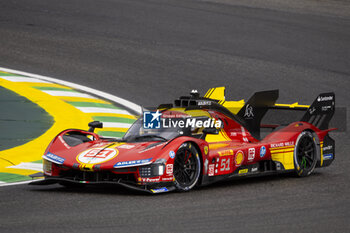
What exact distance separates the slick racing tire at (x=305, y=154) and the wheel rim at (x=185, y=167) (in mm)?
2278

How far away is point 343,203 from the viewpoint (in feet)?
30.2

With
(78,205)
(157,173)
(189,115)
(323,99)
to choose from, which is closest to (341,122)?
(323,99)

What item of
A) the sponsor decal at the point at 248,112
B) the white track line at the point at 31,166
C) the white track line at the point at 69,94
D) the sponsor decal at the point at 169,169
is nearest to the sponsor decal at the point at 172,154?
the sponsor decal at the point at 169,169

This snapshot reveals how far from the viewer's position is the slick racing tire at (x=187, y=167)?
32.7 ft

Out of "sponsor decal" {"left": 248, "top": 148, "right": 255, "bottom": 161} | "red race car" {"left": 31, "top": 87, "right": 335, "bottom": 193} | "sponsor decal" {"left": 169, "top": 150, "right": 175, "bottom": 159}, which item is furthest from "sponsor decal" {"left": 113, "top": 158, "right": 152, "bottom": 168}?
"sponsor decal" {"left": 248, "top": 148, "right": 255, "bottom": 161}

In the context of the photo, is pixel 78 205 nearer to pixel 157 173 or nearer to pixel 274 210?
pixel 157 173

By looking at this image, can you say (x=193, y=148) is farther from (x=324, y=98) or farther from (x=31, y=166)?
(x=324, y=98)

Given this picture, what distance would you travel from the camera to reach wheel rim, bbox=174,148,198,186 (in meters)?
9.99

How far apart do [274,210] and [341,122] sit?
8372 mm

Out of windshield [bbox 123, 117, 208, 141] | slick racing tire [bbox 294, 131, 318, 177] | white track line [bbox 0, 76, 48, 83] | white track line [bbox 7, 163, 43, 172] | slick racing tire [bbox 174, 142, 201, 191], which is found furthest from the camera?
white track line [bbox 0, 76, 48, 83]

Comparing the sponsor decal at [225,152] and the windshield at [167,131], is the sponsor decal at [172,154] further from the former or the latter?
the sponsor decal at [225,152]

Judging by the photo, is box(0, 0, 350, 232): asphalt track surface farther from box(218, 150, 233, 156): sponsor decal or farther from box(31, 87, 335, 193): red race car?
box(218, 150, 233, 156): sponsor decal

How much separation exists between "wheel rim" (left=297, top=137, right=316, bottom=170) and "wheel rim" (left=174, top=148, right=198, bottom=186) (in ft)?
7.98

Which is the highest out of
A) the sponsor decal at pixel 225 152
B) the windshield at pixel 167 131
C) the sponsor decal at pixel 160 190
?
the windshield at pixel 167 131
